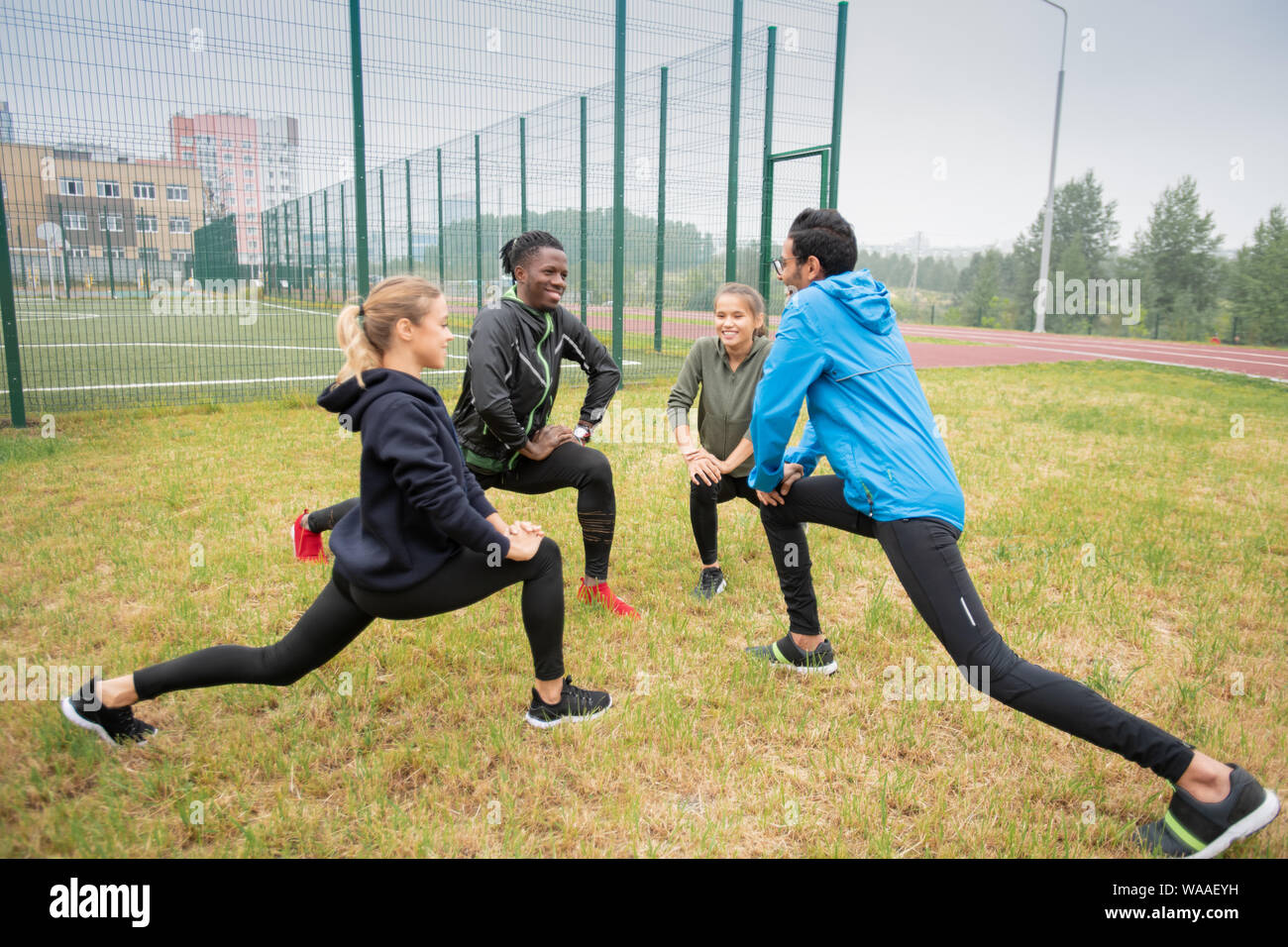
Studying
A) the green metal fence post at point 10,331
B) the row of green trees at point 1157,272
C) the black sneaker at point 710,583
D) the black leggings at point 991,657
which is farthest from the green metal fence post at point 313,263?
the row of green trees at point 1157,272

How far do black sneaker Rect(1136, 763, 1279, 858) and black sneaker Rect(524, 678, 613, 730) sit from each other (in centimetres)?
190

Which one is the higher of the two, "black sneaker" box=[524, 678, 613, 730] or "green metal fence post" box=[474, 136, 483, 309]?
"green metal fence post" box=[474, 136, 483, 309]

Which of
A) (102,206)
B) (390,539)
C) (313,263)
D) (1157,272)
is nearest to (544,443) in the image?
(390,539)

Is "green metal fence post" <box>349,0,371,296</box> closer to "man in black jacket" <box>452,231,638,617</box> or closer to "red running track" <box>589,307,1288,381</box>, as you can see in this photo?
"red running track" <box>589,307,1288,381</box>

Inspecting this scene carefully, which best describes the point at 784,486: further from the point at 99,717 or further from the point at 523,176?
the point at 523,176

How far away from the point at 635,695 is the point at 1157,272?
54482 mm

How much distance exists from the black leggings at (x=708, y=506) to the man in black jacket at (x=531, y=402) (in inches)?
19.8

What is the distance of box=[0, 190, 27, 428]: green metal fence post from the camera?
7512mm

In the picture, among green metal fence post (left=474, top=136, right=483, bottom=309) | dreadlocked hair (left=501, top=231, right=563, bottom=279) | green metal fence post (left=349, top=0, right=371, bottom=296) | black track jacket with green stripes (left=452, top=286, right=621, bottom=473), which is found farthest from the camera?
green metal fence post (left=474, top=136, right=483, bottom=309)

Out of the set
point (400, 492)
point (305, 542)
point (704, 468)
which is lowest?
point (305, 542)

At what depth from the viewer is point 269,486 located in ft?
19.6

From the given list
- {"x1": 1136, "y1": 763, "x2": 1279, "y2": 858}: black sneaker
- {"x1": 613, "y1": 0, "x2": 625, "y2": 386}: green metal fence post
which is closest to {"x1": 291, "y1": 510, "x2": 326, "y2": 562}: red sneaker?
{"x1": 1136, "y1": 763, "x2": 1279, "y2": 858}: black sneaker

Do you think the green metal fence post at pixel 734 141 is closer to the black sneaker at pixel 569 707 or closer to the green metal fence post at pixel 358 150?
the green metal fence post at pixel 358 150

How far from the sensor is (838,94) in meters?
11.3
